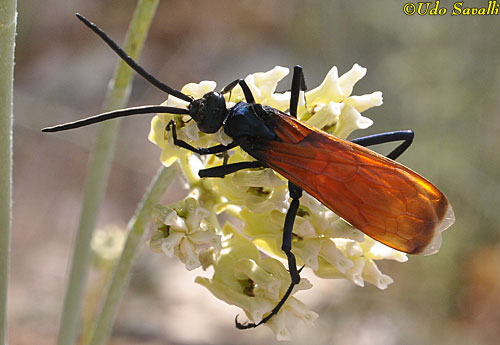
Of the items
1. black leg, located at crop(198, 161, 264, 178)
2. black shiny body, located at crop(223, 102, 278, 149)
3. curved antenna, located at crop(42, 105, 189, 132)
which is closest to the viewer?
curved antenna, located at crop(42, 105, 189, 132)

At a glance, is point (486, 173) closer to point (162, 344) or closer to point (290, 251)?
point (162, 344)

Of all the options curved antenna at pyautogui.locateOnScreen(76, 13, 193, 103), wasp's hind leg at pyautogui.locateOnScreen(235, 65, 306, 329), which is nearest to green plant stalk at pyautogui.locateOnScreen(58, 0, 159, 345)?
curved antenna at pyautogui.locateOnScreen(76, 13, 193, 103)

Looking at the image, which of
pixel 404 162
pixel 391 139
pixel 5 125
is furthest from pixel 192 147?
pixel 404 162

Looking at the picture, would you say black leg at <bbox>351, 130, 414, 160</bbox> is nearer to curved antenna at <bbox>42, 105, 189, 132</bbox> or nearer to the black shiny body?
the black shiny body

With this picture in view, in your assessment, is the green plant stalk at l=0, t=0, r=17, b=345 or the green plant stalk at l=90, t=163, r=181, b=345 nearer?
the green plant stalk at l=0, t=0, r=17, b=345

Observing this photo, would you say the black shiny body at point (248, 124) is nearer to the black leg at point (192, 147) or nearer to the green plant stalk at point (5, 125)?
the black leg at point (192, 147)

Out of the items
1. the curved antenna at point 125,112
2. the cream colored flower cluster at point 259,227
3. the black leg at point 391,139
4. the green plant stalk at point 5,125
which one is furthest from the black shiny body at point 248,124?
the green plant stalk at point 5,125
